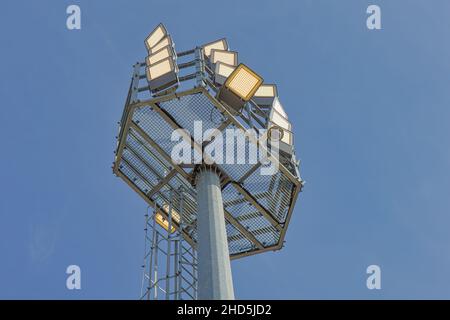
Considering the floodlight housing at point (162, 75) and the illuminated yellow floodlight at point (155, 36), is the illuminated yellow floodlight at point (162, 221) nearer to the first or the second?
the floodlight housing at point (162, 75)

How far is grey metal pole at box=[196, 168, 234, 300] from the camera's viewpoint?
1412cm

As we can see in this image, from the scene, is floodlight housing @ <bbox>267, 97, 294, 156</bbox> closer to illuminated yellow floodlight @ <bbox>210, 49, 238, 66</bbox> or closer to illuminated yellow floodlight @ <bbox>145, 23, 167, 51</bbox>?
illuminated yellow floodlight @ <bbox>210, 49, 238, 66</bbox>

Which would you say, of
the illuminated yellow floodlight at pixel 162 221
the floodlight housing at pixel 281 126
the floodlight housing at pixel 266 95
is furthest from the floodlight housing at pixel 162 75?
the illuminated yellow floodlight at pixel 162 221

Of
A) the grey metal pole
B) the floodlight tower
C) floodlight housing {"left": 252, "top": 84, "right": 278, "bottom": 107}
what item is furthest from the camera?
floodlight housing {"left": 252, "top": 84, "right": 278, "bottom": 107}

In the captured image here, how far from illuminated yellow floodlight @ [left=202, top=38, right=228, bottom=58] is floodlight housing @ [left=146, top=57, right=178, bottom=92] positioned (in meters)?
2.24

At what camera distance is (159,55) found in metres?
19.4

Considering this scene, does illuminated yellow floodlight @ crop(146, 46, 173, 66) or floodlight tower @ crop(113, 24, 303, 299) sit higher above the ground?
illuminated yellow floodlight @ crop(146, 46, 173, 66)

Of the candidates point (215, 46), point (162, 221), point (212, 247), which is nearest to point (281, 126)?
point (215, 46)

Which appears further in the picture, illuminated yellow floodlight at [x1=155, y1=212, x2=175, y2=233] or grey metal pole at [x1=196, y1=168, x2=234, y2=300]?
illuminated yellow floodlight at [x1=155, y1=212, x2=175, y2=233]

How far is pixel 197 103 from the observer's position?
18.1 meters

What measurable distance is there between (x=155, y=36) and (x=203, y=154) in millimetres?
4736

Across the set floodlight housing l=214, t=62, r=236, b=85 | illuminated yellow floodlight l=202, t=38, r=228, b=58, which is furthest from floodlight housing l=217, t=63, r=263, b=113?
illuminated yellow floodlight l=202, t=38, r=228, b=58

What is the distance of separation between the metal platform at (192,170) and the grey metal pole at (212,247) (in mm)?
1501

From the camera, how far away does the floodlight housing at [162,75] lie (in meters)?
18.3
